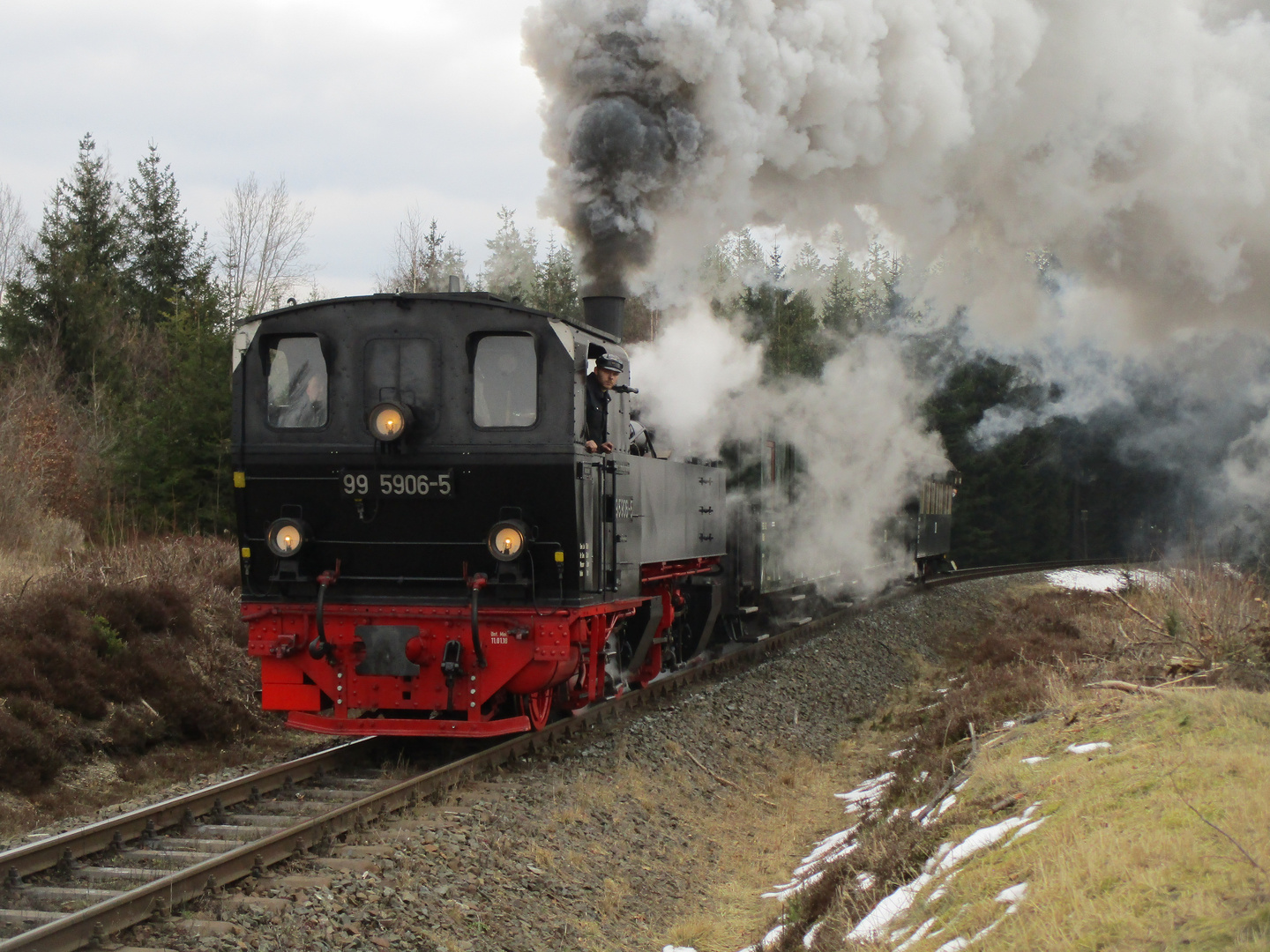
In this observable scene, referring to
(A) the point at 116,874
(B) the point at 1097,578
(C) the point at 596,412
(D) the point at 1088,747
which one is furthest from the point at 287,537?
(B) the point at 1097,578

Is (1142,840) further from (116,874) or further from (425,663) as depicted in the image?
(425,663)

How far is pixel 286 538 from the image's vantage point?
827cm

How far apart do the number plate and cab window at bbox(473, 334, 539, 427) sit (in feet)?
1.64

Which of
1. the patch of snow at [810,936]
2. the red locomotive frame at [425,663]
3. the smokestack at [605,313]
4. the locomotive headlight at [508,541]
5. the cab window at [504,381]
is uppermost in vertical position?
the smokestack at [605,313]

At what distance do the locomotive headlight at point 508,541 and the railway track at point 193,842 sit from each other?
1449 mm

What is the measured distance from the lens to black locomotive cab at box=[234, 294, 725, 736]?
8055 millimetres

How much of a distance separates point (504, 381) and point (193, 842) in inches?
144

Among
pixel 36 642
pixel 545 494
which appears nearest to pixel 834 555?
pixel 545 494

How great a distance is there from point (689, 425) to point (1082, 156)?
5.10 metres

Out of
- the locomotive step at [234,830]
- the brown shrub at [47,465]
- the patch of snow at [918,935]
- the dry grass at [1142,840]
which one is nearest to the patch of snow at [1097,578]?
the dry grass at [1142,840]

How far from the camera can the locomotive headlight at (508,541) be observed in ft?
26.2

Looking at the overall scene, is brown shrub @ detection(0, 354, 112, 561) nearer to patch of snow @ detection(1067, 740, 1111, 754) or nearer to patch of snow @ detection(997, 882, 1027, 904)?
patch of snow @ detection(1067, 740, 1111, 754)

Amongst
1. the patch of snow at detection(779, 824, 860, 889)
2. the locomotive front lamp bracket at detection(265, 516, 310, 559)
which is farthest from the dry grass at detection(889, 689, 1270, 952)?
the locomotive front lamp bracket at detection(265, 516, 310, 559)

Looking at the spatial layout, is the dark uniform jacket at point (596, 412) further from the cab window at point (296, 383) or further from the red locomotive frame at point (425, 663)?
the cab window at point (296, 383)
